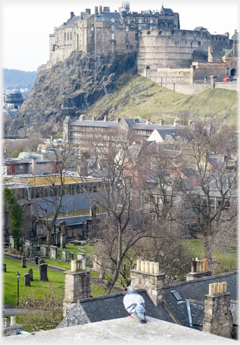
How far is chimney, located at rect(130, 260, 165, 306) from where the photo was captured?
584 inches

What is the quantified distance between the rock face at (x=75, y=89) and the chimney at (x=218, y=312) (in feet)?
328

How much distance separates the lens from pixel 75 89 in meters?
119

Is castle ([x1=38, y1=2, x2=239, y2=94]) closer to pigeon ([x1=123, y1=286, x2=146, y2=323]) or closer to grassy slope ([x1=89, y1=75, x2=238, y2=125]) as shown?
grassy slope ([x1=89, y1=75, x2=238, y2=125])

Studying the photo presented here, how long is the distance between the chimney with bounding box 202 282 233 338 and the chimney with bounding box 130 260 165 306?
1039 mm

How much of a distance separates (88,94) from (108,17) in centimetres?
1355

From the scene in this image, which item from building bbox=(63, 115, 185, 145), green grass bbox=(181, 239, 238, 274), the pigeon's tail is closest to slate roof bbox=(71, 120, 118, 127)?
building bbox=(63, 115, 185, 145)

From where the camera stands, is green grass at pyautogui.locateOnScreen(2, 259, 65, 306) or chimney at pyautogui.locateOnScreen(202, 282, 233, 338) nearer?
chimney at pyautogui.locateOnScreen(202, 282, 233, 338)

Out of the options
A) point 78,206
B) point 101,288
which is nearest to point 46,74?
point 78,206

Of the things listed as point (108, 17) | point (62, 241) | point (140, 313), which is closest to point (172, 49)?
point (108, 17)

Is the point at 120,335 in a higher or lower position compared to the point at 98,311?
higher

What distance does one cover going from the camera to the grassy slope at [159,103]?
306 feet

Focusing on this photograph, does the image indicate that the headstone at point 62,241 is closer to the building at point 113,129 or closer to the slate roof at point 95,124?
the building at point 113,129

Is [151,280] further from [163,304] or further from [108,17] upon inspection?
[108,17]

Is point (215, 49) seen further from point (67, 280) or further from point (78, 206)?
point (67, 280)
